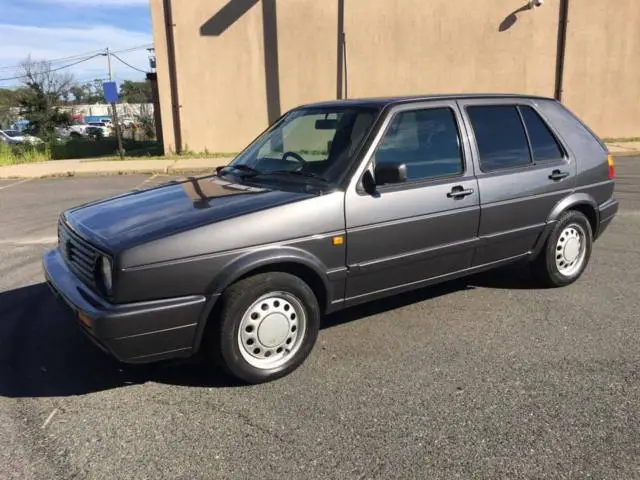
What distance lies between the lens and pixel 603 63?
19188mm

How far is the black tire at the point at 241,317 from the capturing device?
10.7 feet

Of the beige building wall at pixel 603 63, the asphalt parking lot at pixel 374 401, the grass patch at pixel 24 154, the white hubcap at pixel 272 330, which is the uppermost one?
the beige building wall at pixel 603 63

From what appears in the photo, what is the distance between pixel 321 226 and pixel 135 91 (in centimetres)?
5999

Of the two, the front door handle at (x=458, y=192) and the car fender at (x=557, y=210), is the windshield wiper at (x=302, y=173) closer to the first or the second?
the front door handle at (x=458, y=192)

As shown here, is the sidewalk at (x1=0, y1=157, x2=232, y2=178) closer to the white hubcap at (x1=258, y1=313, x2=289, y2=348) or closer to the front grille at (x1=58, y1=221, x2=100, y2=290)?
the front grille at (x1=58, y1=221, x2=100, y2=290)

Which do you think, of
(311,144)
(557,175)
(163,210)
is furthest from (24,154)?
(557,175)

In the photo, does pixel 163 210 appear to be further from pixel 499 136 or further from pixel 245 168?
pixel 499 136

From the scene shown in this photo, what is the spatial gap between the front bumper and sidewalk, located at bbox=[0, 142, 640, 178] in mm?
11861

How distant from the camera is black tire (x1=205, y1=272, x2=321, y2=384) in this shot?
10.7 feet

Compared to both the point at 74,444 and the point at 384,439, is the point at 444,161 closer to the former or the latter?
the point at 384,439

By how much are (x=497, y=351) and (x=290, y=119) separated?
249 centimetres

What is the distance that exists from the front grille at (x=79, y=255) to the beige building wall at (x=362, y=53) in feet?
46.6

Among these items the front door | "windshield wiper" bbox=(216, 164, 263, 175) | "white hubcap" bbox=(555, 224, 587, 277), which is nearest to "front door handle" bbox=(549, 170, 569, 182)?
"white hubcap" bbox=(555, 224, 587, 277)

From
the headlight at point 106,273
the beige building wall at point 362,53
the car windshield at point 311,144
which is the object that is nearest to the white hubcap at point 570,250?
the car windshield at point 311,144
